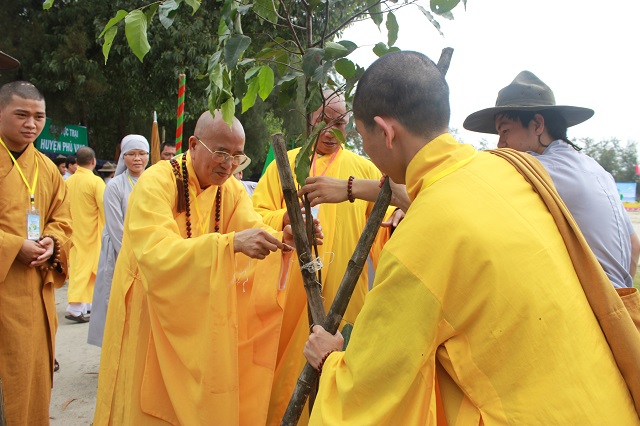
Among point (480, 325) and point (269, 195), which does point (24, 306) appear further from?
point (480, 325)

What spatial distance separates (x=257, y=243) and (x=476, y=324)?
131 centimetres

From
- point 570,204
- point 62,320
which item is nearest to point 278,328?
point 570,204

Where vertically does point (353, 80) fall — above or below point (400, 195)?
above

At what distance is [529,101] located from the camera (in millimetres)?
2559

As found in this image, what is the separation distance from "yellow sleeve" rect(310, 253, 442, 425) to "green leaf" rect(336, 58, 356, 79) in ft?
2.77

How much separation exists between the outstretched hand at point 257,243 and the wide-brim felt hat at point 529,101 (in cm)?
113

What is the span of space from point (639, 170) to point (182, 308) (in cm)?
5632

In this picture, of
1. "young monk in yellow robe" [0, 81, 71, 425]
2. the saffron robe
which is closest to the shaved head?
"young monk in yellow robe" [0, 81, 71, 425]

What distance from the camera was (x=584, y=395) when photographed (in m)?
1.36

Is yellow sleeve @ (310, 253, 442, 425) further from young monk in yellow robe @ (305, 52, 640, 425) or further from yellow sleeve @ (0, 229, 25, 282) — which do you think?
yellow sleeve @ (0, 229, 25, 282)

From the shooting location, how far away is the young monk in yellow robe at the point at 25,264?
333 centimetres

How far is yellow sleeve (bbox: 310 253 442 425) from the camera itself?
4.62ft

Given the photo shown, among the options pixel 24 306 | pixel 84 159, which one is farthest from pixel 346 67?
pixel 84 159

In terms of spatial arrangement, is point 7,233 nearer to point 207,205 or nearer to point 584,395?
point 207,205
